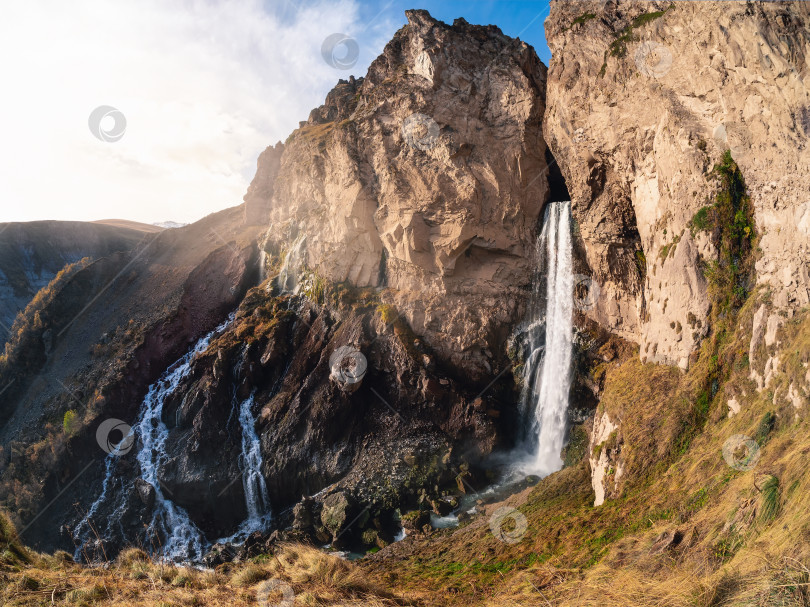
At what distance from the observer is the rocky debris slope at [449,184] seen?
25.3m

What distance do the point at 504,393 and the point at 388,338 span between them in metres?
7.15

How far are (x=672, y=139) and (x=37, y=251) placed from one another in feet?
222

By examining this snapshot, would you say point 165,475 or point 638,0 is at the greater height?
point 638,0

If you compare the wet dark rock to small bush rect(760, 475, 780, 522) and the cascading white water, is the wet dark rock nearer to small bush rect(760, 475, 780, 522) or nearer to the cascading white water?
the cascading white water

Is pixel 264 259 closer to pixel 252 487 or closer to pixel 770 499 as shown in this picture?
pixel 252 487

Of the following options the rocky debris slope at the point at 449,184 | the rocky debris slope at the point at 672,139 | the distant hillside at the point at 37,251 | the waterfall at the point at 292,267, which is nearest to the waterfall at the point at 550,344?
the rocky debris slope at the point at 449,184

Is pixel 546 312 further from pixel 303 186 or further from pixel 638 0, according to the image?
pixel 303 186

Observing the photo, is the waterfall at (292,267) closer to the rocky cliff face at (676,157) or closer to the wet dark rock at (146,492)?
the wet dark rock at (146,492)

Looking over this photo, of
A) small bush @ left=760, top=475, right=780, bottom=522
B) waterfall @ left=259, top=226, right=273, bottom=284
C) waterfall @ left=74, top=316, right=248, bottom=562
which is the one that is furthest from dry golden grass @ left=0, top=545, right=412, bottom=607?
waterfall @ left=259, top=226, right=273, bottom=284

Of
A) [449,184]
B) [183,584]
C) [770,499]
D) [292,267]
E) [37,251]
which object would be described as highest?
[449,184]

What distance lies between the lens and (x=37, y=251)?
2223 inches

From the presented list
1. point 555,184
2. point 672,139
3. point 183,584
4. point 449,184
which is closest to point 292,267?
point 449,184

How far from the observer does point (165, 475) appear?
81.6 feet

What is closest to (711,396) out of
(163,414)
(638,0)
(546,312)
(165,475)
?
(546,312)
